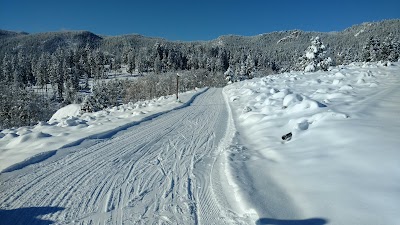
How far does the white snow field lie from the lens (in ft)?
15.2

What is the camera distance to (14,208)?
15.9 ft

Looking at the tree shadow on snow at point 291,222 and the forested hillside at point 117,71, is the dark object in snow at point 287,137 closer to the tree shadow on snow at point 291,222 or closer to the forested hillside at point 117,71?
the tree shadow on snow at point 291,222

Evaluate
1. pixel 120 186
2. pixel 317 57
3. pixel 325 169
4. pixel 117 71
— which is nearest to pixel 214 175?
pixel 120 186

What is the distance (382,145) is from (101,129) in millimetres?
9063

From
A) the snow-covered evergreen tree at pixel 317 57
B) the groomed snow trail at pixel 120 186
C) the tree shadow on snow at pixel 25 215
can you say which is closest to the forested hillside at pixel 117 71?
the snow-covered evergreen tree at pixel 317 57

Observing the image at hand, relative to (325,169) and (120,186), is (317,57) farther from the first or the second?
(120,186)

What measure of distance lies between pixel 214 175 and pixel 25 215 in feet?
12.2

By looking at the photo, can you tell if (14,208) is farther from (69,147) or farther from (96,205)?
(69,147)

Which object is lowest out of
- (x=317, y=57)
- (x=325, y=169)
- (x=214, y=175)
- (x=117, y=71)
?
(x=214, y=175)

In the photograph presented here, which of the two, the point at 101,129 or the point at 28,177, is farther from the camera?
the point at 101,129

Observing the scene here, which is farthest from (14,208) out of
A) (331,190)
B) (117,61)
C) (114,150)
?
(117,61)

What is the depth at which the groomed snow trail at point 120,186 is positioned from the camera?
470 centimetres

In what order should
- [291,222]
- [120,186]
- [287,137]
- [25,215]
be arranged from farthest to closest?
[287,137], [120,186], [25,215], [291,222]

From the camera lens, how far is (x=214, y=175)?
6.66 m
